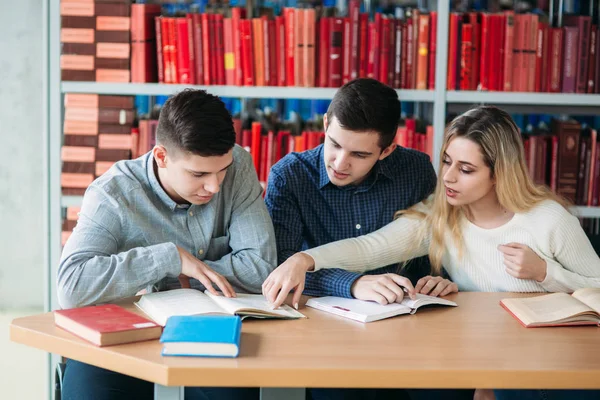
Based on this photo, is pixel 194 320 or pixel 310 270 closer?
pixel 194 320

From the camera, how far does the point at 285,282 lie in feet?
5.23

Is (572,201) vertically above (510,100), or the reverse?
(510,100)

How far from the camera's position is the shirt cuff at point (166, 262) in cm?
161

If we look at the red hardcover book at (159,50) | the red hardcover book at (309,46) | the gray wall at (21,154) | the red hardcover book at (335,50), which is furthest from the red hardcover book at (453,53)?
the gray wall at (21,154)

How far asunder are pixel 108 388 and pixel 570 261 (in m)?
1.14

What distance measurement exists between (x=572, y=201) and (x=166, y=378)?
6.70ft

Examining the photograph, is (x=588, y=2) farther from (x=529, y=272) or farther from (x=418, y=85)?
(x=529, y=272)

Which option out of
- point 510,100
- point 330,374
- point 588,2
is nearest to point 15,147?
point 510,100

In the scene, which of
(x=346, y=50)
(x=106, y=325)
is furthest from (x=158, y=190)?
(x=346, y=50)

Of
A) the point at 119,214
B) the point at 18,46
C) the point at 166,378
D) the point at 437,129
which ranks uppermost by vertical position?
the point at 18,46

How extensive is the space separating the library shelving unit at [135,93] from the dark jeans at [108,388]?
120 cm

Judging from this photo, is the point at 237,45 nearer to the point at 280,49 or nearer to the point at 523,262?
the point at 280,49

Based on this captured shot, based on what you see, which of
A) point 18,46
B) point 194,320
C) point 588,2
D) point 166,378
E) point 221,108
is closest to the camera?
point 166,378

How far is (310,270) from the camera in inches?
69.7
